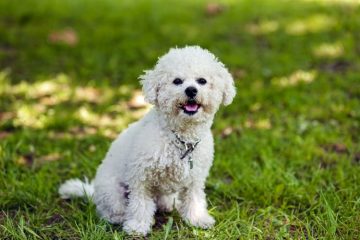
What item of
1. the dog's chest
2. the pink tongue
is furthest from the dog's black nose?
the dog's chest

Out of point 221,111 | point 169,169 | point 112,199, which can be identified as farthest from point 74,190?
point 221,111

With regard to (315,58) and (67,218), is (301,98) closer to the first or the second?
(315,58)

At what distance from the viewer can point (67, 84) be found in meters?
6.84

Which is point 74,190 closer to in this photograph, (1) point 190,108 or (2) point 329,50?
(1) point 190,108

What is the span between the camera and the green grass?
394 centimetres

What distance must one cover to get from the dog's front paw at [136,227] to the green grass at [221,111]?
7 centimetres

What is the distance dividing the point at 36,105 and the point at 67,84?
701mm

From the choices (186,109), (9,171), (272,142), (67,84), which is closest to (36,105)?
(67,84)

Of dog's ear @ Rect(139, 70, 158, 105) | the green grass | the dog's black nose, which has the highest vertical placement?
the dog's black nose

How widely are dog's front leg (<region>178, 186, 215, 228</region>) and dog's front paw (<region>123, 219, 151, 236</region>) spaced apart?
0.32 m

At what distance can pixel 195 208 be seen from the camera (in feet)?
12.6

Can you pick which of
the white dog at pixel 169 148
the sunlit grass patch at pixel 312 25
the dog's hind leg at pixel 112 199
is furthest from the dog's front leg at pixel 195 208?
the sunlit grass patch at pixel 312 25

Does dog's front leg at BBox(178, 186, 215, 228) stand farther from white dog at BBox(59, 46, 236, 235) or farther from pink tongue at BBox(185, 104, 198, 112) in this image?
pink tongue at BBox(185, 104, 198, 112)

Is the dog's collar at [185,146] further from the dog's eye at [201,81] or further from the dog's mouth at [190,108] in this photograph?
the dog's eye at [201,81]
